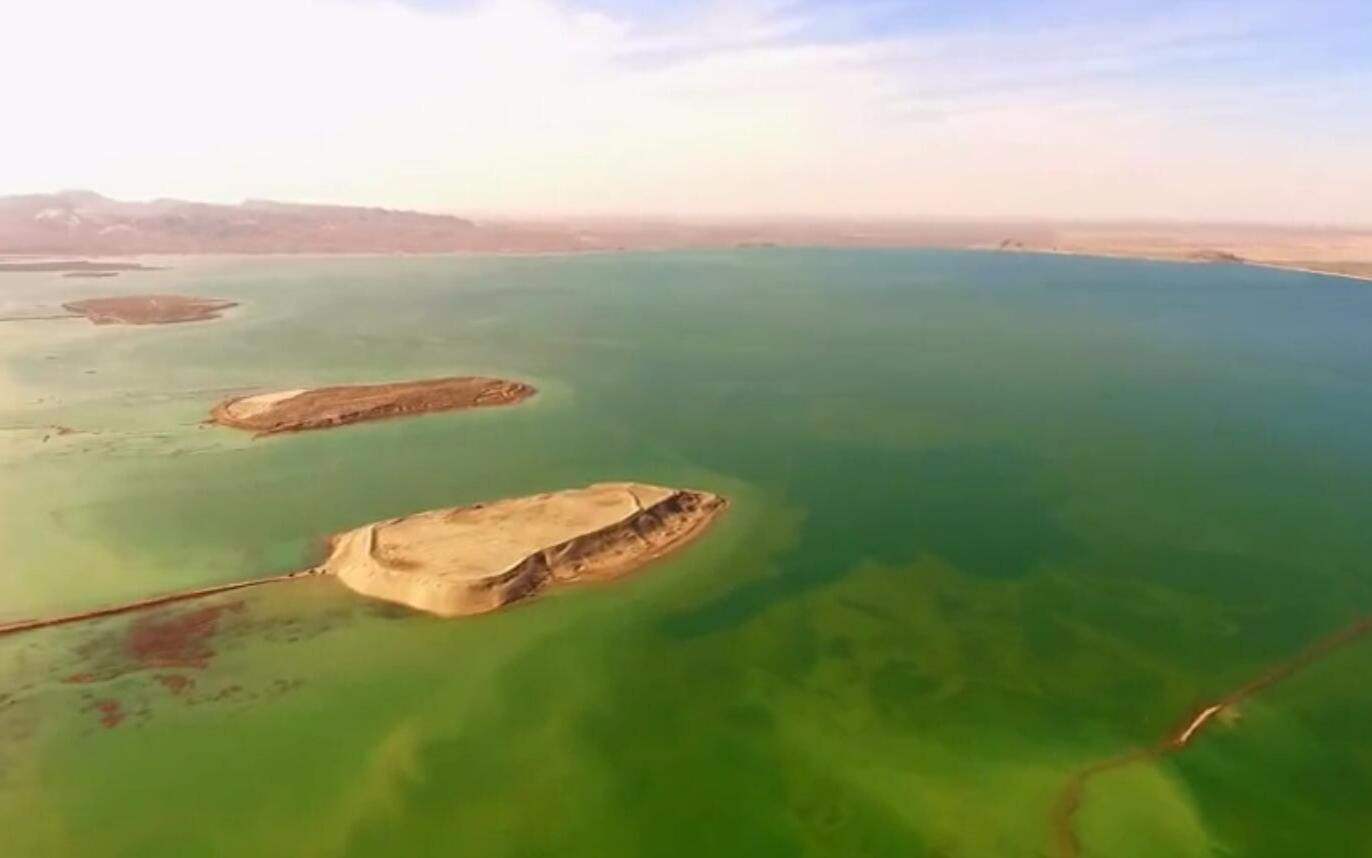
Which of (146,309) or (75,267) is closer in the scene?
(146,309)

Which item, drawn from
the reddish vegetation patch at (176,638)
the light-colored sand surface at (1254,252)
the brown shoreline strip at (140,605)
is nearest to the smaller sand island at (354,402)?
the brown shoreline strip at (140,605)

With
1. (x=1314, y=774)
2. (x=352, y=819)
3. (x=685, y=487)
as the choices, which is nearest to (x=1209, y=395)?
(x=685, y=487)

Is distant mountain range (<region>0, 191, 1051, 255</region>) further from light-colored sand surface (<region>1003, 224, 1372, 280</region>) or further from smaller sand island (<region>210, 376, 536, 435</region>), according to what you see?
smaller sand island (<region>210, 376, 536, 435</region>)

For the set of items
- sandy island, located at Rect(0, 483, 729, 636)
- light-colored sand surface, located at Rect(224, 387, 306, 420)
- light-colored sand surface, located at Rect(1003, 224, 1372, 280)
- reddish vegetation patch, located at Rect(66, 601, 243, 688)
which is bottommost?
reddish vegetation patch, located at Rect(66, 601, 243, 688)

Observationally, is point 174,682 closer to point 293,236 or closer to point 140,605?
point 140,605

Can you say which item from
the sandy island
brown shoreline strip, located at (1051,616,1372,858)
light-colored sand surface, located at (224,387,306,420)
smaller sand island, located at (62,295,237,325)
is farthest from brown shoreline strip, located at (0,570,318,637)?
smaller sand island, located at (62,295,237,325)

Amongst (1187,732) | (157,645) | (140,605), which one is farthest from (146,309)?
(1187,732)

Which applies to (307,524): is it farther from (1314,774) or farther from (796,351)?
(796,351)
